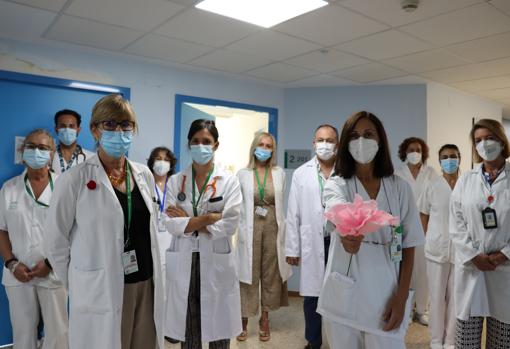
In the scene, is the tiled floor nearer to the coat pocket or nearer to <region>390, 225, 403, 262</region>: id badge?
the coat pocket

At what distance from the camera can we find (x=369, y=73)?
4281 millimetres

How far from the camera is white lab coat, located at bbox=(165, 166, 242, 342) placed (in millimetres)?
2234

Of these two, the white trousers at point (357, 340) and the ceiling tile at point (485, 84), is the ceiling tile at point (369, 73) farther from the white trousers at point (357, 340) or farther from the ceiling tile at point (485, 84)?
the white trousers at point (357, 340)

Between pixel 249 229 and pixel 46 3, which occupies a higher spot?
pixel 46 3

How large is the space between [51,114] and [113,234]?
2.40 metres

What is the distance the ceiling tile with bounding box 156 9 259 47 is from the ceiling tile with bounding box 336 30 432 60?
94 cm

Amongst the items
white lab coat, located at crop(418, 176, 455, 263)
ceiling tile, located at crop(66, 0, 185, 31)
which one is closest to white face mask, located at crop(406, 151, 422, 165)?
white lab coat, located at crop(418, 176, 455, 263)

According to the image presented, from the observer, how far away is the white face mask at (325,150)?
2.98 m

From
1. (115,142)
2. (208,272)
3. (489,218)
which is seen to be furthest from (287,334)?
(115,142)

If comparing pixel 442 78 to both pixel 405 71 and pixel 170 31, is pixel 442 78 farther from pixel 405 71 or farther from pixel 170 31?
pixel 170 31

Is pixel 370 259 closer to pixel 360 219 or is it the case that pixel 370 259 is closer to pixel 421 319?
pixel 360 219

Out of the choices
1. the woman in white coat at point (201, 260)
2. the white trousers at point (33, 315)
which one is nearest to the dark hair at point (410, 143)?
the woman in white coat at point (201, 260)

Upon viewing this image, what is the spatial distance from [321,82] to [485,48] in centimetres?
180

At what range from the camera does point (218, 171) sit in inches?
96.7
